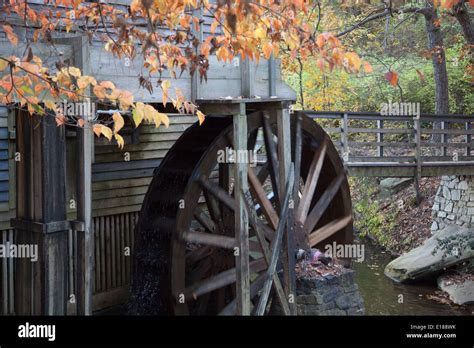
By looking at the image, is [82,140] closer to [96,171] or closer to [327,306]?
[96,171]

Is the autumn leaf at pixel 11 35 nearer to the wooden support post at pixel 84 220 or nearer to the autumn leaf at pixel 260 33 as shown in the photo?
the wooden support post at pixel 84 220

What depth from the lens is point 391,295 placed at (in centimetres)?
1225

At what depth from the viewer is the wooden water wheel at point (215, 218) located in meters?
7.59

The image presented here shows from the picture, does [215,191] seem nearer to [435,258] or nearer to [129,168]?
[129,168]

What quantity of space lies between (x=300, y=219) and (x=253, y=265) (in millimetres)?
1137

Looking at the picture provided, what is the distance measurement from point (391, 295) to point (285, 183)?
5.60m

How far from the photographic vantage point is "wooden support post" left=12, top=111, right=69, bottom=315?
5.22m

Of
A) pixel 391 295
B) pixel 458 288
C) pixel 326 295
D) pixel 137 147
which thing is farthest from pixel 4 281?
pixel 458 288

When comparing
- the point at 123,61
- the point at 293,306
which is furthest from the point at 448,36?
the point at 123,61

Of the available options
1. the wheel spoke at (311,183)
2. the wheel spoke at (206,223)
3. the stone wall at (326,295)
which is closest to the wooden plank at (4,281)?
the wheel spoke at (206,223)

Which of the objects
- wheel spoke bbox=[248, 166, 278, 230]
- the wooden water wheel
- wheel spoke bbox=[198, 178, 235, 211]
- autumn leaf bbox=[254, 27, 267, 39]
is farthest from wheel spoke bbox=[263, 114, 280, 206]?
autumn leaf bbox=[254, 27, 267, 39]

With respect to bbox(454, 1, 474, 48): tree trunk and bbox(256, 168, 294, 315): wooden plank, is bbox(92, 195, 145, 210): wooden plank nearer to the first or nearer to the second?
bbox(256, 168, 294, 315): wooden plank

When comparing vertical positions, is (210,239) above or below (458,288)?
above

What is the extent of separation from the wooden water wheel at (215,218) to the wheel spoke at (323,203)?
14 millimetres
